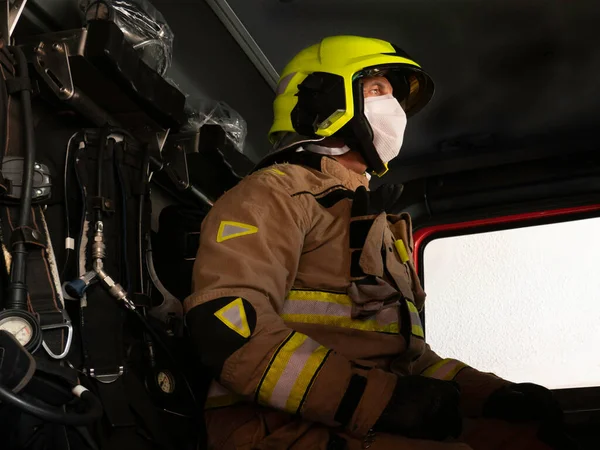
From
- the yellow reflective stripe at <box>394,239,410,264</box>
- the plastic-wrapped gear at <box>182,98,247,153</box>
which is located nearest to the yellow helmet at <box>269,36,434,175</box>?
the yellow reflective stripe at <box>394,239,410,264</box>

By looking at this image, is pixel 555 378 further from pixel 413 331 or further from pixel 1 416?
pixel 1 416

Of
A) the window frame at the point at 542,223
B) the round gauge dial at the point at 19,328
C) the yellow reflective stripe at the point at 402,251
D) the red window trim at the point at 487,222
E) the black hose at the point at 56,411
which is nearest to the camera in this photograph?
the black hose at the point at 56,411

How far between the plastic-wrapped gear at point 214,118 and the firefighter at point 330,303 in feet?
1.31

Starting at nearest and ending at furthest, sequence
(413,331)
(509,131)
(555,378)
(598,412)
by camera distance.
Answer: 1. (413,331)
2. (598,412)
3. (555,378)
4. (509,131)

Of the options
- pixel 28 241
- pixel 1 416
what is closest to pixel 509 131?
pixel 28 241

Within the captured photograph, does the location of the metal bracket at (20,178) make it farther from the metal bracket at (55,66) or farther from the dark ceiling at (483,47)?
the dark ceiling at (483,47)

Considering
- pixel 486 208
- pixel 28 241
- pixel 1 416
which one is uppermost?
pixel 486 208

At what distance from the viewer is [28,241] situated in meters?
1.13

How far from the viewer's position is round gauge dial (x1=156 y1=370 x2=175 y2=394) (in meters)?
1.35

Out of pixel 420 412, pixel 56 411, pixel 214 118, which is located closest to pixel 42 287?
pixel 56 411

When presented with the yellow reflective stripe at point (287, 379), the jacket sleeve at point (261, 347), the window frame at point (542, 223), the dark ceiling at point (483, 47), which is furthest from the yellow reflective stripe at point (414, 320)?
the window frame at point (542, 223)

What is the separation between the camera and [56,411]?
0.92 meters

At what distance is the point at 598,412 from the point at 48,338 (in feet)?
6.92

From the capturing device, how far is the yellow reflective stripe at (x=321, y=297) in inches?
53.1
